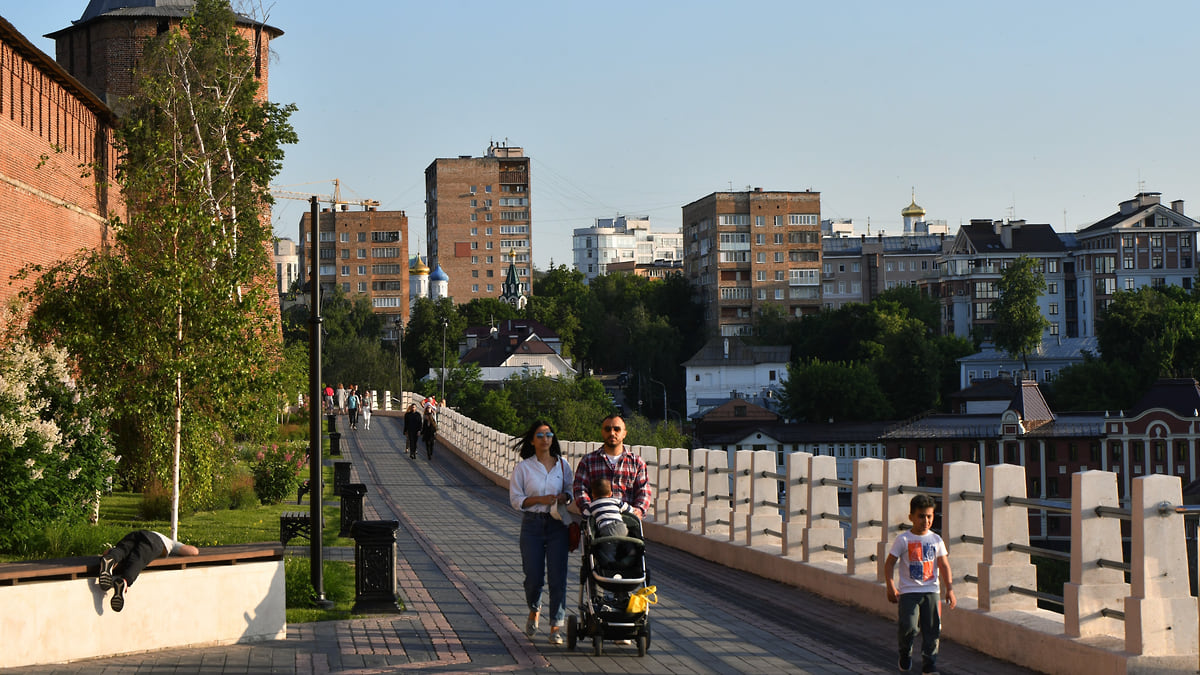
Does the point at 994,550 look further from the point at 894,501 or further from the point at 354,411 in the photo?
the point at 354,411

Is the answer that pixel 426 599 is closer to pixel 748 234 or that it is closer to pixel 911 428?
pixel 911 428

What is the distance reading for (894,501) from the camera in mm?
12875

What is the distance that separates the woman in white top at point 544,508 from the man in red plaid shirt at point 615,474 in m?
0.30

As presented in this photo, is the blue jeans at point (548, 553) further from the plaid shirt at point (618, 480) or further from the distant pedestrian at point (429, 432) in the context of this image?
the distant pedestrian at point (429, 432)

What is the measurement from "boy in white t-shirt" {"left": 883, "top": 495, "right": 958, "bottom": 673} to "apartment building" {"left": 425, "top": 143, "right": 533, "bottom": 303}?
176364 millimetres

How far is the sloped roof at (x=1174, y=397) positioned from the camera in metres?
98.9

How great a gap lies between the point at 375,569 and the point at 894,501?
177 inches

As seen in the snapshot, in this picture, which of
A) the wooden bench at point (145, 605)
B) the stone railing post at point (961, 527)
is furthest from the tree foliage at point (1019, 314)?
the wooden bench at point (145, 605)

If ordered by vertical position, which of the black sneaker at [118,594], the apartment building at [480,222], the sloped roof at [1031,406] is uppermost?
the apartment building at [480,222]

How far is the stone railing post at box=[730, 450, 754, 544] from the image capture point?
56.3 ft

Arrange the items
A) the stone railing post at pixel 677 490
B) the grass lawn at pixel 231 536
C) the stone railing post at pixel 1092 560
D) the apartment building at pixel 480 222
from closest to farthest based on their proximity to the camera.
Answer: the stone railing post at pixel 1092 560 < the grass lawn at pixel 231 536 < the stone railing post at pixel 677 490 < the apartment building at pixel 480 222

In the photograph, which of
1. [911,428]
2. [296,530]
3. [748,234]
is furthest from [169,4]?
[748,234]

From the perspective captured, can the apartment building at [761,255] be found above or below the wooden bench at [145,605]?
above

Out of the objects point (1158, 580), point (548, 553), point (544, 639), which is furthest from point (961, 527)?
point (544, 639)
